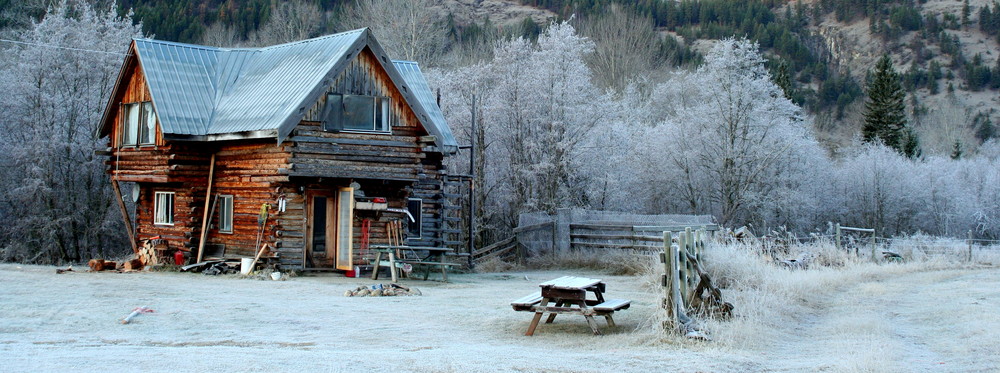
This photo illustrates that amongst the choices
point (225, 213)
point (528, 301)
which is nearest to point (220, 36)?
point (225, 213)

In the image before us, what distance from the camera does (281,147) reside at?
2414 cm

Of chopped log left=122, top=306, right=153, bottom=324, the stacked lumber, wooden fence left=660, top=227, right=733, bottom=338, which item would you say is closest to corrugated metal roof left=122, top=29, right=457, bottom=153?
the stacked lumber

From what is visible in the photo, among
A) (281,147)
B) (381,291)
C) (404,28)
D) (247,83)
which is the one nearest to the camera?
(381,291)

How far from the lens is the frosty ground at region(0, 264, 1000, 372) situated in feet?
37.6

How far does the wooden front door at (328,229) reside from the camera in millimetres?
25016

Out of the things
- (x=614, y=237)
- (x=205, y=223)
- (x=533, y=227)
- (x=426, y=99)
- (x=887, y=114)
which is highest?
(x=887, y=114)

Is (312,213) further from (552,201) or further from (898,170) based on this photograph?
(898,170)

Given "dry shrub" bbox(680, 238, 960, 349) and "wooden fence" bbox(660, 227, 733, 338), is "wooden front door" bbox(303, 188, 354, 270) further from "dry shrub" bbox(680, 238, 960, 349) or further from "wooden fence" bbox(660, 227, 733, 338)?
"wooden fence" bbox(660, 227, 733, 338)

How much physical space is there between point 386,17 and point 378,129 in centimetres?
2995

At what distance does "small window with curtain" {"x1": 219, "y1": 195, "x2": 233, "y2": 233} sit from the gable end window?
4.20m

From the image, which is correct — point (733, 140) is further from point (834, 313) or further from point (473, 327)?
point (473, 327)

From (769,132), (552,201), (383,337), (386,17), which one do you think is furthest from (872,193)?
(383,337)

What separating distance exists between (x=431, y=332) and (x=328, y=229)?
1112cm

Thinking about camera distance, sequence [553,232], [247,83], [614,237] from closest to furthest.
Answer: [247,83]
[614,237]
[553,232]
